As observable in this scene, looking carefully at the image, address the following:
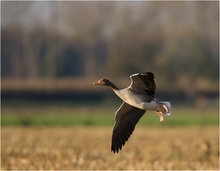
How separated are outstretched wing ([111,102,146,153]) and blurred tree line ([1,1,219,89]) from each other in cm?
4389

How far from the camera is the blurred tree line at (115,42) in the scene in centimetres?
5497

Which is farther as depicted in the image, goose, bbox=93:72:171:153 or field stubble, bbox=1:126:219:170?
field stubble, bbox=1:126:219:170

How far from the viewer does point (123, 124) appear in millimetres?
8297

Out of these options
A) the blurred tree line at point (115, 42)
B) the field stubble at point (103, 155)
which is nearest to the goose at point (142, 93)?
the field stubble at point (103, 155)

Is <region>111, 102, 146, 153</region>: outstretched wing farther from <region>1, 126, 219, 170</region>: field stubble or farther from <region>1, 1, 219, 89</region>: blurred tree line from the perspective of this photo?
<region>1, 1, 219, 89</region>: blurred tree line

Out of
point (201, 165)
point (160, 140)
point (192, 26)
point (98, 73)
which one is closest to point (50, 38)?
point (98, 73)

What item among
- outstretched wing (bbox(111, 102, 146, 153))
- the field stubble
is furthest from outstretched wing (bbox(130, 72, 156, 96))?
the field stubble

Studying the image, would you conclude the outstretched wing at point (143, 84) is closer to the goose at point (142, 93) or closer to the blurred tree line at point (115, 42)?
the goose at point (142, 93)

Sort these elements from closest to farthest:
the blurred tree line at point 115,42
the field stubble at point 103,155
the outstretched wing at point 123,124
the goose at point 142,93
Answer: the goose at point 142,93 < the outstretched wing at point 123,124 < the field stubble at point 103,155 < the blurred tree line at point 115,42

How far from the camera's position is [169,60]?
55.4 m

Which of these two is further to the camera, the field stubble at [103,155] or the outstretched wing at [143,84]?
the field stubble at [103,155]

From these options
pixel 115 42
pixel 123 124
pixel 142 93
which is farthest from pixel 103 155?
pixel 115 42

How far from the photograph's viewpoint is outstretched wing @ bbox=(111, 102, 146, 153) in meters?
8.23

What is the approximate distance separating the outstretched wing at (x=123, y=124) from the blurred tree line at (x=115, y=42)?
1728 inches
